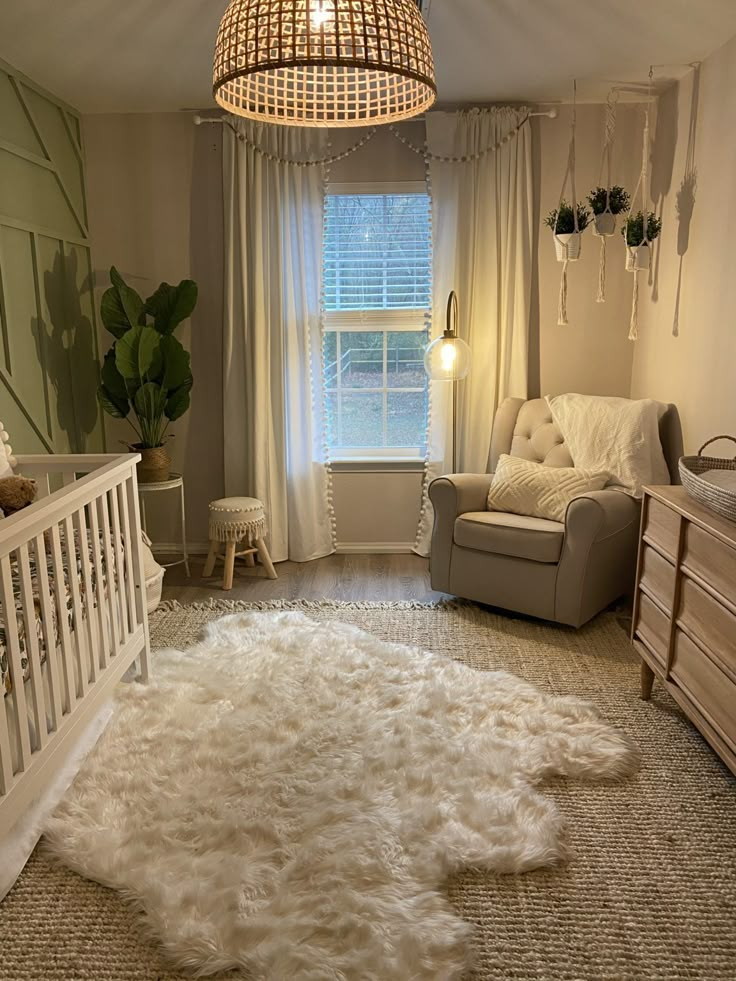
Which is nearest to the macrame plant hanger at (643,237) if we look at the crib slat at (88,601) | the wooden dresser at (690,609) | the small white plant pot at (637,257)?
the small white plant pot at (637,257)

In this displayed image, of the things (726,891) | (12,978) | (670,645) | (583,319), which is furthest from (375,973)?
Result: (583,319)

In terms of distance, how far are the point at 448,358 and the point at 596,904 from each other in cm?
246

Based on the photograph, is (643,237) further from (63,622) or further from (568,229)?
(63,622)

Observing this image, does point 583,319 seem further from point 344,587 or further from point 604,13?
point 344,587

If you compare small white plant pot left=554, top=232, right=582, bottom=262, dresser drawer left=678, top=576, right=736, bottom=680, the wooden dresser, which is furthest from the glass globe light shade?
dresser drawer left=678, top=576, right=736, bottom=680

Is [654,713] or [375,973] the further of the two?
[654,713]

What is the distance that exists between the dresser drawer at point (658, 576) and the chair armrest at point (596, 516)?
15.4 inches

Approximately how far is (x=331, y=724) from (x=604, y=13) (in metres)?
2.59

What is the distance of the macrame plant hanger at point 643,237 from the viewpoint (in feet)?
10.8

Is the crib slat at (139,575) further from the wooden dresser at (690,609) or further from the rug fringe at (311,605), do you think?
the wooden dresser at (690,609)

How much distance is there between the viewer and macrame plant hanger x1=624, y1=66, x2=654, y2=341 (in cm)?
329

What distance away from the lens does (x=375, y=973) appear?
4.65 ft

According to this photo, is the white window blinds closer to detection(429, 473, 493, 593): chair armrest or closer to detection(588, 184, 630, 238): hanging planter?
detection(588, 184, 630, 238): hanging planter

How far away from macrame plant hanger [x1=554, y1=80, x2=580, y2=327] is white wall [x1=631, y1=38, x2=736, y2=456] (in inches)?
15.3
